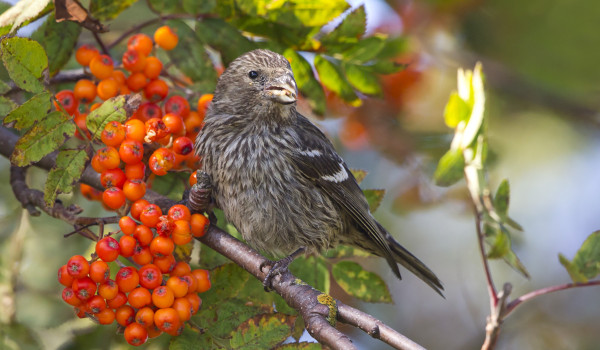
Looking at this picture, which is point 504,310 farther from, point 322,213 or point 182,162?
point 182,162

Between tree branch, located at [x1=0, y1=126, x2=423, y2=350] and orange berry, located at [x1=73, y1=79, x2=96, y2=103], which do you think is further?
orange berry, located at [x1=73, y1=79, x2=96, y2=103]

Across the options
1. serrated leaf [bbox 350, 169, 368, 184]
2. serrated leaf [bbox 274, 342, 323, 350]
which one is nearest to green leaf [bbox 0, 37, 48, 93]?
serrated leaf [bbox 274, 342, 323, 350]

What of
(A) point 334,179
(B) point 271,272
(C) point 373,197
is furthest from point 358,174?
(B) point 271,272

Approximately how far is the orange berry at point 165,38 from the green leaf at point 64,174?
70 cm

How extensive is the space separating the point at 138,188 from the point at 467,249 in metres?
4.26

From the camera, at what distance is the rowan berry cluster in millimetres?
2311

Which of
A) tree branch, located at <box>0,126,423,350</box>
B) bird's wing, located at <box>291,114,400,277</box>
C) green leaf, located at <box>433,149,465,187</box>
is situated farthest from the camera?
bird's wing, located at <box>291,114,400,277</box>

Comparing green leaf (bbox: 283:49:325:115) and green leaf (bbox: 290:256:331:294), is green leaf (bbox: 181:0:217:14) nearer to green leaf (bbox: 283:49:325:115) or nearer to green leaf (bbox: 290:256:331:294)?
green leaf (bbox: 283:49:325:115)

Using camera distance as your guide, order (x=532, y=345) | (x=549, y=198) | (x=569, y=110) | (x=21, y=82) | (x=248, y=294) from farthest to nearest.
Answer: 1. (x=549, y=198)
2. (x=532, y=345)
3. (x=569, y=110)
4. (x=248, y=294)
5. (x=21, y=82)

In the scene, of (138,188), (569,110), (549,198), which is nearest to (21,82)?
(138,188)

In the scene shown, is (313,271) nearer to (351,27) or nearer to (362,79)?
(362,79)

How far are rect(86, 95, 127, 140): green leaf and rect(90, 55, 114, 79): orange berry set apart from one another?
38 centimetres

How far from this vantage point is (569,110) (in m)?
5.06

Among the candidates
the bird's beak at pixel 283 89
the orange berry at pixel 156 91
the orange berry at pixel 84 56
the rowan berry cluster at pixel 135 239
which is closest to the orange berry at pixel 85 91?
the rowan berry cluster at pixel 135 239
